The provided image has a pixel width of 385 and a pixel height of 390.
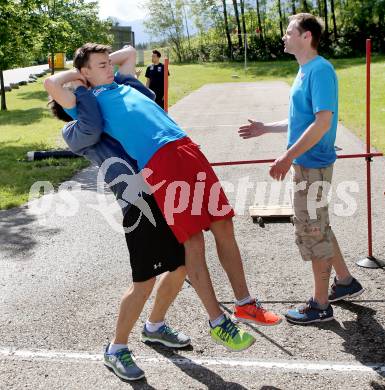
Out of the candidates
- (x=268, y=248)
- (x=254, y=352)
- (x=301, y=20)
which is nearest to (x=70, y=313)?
(x=254, y=352)

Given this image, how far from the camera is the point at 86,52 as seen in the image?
A: 3.39 metres

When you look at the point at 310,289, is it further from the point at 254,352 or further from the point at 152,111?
the point at 152,111

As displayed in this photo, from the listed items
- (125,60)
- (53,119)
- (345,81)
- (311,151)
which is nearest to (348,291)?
(311,151)

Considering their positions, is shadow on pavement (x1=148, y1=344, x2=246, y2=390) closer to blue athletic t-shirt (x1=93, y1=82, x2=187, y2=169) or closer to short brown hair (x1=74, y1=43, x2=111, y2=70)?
blue athletic t-shirt (x1=93, y1=82, x2=187, y2=169)

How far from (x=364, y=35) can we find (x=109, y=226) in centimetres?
4710

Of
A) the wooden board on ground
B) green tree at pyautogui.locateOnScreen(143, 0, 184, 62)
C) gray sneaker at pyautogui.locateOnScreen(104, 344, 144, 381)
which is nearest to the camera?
gray sneaker at pyautogui.locateOnScreen(104, 344, 144, 381)

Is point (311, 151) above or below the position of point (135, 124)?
below

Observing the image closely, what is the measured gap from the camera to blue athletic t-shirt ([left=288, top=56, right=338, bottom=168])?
3.61 m

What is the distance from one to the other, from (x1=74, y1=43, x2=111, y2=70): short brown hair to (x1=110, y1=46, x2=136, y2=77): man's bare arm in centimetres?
36

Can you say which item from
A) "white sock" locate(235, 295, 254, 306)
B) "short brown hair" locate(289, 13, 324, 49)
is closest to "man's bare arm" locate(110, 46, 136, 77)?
"short brown hair" locate(289, 13, 324, 49)

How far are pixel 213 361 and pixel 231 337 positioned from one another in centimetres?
44

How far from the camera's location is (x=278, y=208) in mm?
7059

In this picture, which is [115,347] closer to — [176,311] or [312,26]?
[176,311]

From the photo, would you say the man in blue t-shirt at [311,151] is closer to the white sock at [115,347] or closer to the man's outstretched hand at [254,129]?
the man's outstretched hand at [254,129]
